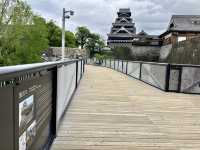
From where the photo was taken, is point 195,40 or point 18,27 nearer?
point 195,40

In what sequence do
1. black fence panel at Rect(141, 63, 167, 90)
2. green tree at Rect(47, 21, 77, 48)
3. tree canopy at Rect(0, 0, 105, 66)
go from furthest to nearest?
green tree at Rect(47, 21, 77, 48)
tree canopy at Rect(0, 0, 105, 66)
black fence panel at Rect(141, 63, 167, 90)

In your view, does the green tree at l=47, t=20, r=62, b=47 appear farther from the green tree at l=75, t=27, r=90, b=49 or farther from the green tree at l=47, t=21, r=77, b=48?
the green tree at l=75, t=27, r=90, b=49

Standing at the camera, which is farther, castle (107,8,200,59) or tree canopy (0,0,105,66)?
castle (107,8,200,59)

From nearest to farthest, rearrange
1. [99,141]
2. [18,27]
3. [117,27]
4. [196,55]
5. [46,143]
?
[46,143]
[99,141]
[196,55]
[18,27]
[117,27]

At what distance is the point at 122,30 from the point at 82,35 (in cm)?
2238

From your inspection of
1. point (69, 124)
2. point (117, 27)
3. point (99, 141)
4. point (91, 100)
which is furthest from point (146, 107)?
point (117, 27)

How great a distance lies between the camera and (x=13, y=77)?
175 cm

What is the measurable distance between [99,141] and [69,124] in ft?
3.33

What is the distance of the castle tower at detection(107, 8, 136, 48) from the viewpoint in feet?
356

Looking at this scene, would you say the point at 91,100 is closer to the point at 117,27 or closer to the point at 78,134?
the point at 78,134

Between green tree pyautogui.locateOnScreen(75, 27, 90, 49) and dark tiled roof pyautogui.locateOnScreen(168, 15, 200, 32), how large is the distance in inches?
1447

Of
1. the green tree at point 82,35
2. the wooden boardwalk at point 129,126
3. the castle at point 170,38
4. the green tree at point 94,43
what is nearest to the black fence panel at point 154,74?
the wooden boardwalk at point 129,126

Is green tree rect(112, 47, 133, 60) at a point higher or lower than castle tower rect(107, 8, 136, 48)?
lower

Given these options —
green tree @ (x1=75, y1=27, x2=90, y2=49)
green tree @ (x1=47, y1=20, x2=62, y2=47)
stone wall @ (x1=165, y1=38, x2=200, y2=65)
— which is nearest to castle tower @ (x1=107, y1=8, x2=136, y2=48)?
green tree @ (x1=75, y1=27, x2=90, y2=49)
